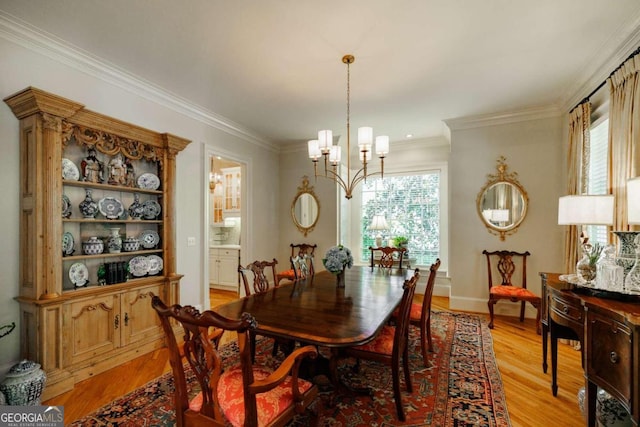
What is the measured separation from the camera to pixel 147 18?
219 cm

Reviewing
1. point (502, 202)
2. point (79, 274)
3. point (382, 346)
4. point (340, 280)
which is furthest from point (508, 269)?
point (79, 274)

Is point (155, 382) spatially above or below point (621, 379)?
below

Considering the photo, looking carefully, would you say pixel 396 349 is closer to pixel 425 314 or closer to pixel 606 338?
pixel 425 314

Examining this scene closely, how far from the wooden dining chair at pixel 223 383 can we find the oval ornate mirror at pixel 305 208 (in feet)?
12.9

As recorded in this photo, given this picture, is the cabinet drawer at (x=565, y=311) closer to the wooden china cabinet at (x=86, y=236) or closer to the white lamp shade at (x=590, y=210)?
the white lamp shade at (x=590, y=210)

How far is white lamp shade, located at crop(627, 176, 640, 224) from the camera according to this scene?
1656 millimetres

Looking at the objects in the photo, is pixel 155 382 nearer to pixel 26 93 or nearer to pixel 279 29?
pixel 26 93

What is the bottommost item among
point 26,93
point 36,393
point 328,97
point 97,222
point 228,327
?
point 36,393

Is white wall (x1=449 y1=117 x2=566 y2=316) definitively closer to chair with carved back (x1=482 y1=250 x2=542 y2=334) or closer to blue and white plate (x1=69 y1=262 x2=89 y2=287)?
chair with carved back (x1=482 y1=250 x2=542 y2=334)

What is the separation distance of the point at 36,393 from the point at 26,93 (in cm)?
213

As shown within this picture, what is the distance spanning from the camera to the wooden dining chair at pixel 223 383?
1.18 metres

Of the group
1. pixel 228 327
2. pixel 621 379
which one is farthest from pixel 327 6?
pixel 621 379

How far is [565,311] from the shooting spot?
6.56ft

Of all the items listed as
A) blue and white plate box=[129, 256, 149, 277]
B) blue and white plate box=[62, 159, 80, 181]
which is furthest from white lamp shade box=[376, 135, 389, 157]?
blue and white plate box=[62, 159, 80, 181]
